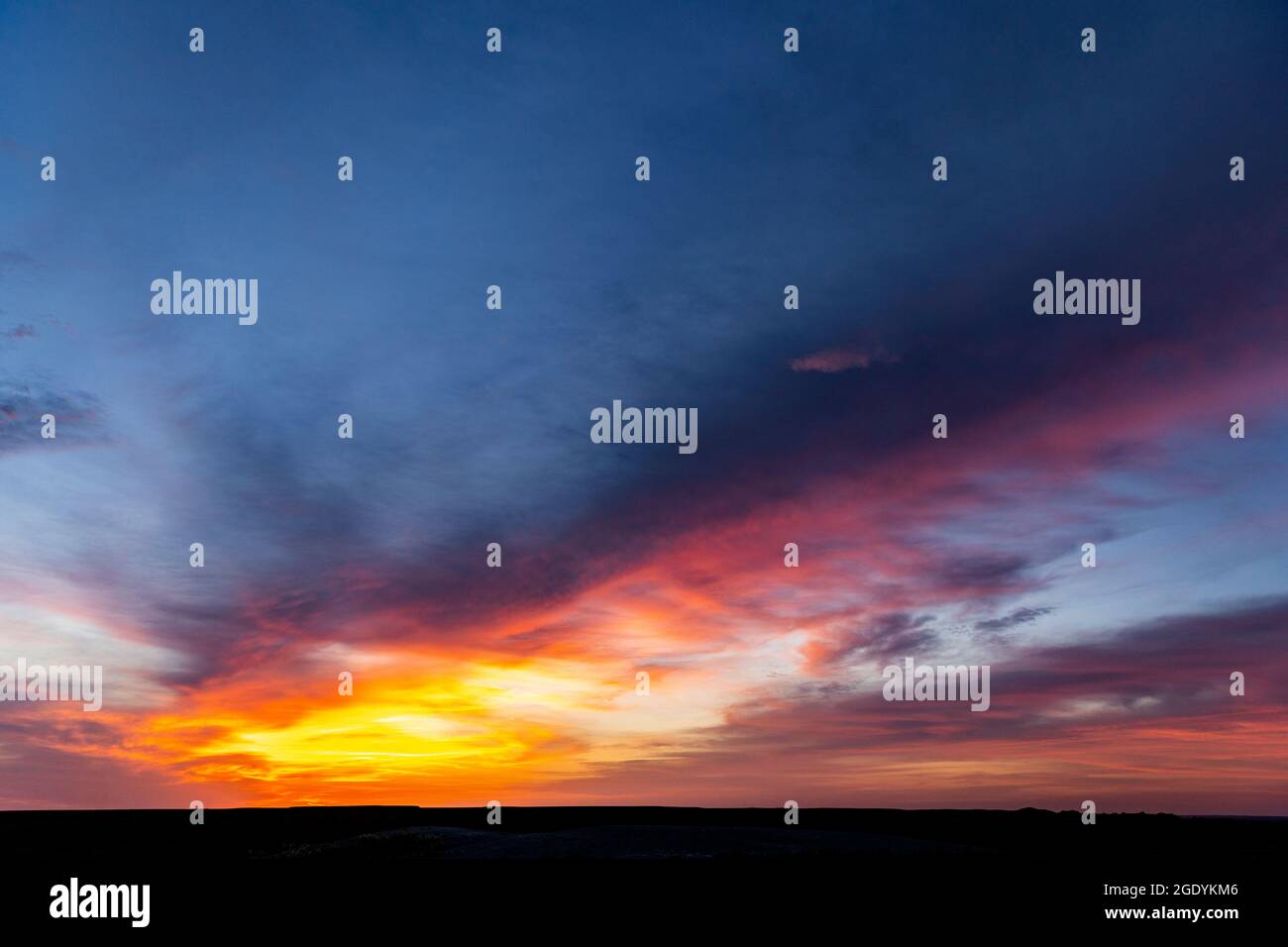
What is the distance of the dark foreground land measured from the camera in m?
25.1
